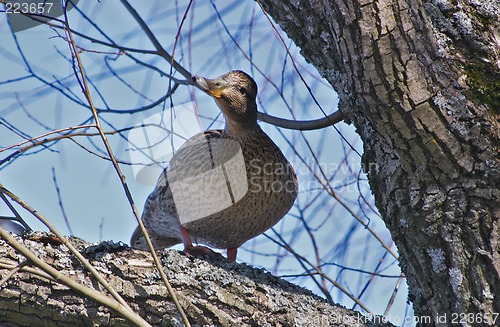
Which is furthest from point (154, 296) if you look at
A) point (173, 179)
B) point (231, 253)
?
point (231, 253)

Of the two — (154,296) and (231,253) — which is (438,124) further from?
(231,253)

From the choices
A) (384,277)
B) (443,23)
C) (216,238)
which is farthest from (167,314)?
(384,277)

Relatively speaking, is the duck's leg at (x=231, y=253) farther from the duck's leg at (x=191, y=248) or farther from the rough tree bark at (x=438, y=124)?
the rough tree bark at (x=438, y=124)

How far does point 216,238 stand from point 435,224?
2.12m

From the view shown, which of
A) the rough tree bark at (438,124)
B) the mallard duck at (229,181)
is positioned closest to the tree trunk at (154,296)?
the rough tree bark at (438,124)

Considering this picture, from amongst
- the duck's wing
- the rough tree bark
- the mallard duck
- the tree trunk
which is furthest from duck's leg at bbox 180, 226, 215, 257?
the rough tree bark

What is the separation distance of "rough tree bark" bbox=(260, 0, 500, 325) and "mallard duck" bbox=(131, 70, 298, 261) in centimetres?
164

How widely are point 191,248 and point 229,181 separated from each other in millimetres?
508

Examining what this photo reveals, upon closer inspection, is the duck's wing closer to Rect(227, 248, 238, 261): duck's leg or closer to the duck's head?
the duck's head

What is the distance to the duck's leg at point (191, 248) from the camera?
3547 millimetres

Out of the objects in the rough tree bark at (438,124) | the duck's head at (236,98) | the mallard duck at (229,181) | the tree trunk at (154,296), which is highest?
the duck's head at (236,98)

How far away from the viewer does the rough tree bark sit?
227cm

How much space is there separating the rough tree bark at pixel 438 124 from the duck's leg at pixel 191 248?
1293 mm

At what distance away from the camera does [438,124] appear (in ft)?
7.52
